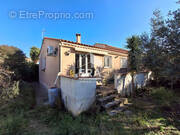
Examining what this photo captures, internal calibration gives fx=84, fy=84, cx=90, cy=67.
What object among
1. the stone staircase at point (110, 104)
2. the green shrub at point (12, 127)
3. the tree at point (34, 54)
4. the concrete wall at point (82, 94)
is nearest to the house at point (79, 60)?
the concrete wall at point (82, 94)

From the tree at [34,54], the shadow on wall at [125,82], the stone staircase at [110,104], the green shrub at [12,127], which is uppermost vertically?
the tree at [34,54]

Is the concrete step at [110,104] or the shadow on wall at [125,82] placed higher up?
the shadow on wall at [125,82]

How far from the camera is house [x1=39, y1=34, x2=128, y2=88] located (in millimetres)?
7488

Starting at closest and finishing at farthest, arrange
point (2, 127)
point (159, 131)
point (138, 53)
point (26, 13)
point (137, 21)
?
point (159, 131) → point (2, 127) → point (138, 53) → point (26, 13) → point (137, 21)

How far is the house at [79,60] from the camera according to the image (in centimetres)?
749

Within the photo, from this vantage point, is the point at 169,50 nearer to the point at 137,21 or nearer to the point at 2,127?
the point at 137,21

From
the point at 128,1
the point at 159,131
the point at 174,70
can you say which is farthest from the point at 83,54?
the point at 159,131

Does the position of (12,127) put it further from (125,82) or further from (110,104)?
(125,82)

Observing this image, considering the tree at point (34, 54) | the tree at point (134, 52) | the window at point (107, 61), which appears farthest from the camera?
the tree at point (34, 54)

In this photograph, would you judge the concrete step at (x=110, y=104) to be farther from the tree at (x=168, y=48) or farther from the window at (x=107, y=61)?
the window at (x=107, y=61)

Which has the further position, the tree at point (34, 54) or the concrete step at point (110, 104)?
the tree at point (34, 54)

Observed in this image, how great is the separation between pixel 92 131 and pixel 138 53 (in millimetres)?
6478

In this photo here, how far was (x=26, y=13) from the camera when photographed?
24.4 feet

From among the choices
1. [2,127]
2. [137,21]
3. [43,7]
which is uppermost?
[43,7]
